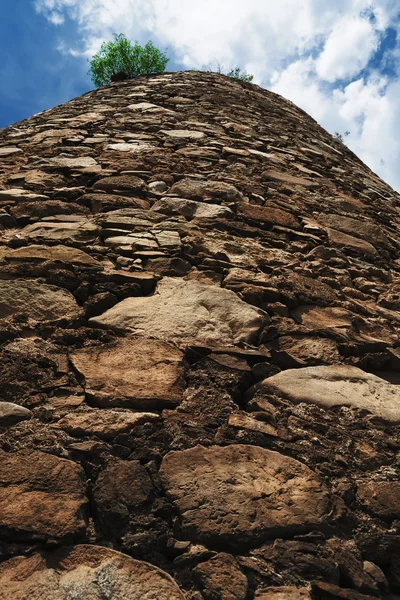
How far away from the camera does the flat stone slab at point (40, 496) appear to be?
108cm

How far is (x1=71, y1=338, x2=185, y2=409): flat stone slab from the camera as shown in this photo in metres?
1.41

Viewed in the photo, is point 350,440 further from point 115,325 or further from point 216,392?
point 115,325

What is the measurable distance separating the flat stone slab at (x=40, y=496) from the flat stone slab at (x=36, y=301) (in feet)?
1.79

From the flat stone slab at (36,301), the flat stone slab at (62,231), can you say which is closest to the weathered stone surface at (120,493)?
the flat stone slab at (36,301)

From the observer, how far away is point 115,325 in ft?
5.43

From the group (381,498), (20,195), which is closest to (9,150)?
(20,195)

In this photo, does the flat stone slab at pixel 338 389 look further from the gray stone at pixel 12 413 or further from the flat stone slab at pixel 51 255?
the flat stone slab at pixel 51 255

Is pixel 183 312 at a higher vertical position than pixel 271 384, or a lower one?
higher

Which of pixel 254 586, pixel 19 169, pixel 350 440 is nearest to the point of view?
pixel 254 586

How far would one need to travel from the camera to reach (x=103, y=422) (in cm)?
133

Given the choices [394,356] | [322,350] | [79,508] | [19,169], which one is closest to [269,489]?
[79,508]

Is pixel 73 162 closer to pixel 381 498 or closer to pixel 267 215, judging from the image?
pixel 267 215

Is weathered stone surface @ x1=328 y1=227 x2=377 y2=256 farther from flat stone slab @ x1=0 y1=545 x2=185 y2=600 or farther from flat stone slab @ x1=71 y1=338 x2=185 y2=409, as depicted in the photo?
flat stone slab @ x1=0 y1=545 x2=185 y2=600

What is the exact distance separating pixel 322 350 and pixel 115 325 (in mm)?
639
